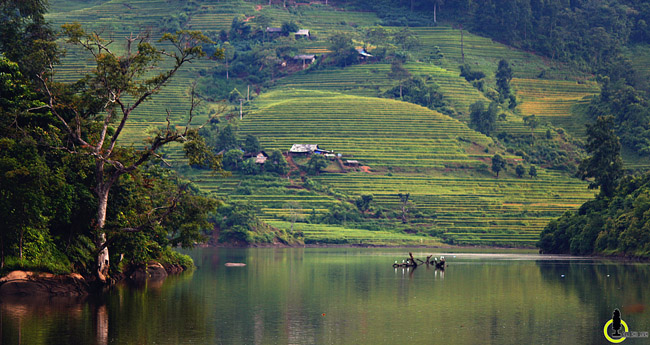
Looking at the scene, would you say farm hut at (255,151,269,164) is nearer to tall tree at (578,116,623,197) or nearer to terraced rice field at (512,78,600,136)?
tall tree at (578,116,623,197)

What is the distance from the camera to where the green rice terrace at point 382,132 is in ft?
374

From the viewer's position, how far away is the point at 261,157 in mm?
127875

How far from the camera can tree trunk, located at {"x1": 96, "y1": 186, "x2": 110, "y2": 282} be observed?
142 ft

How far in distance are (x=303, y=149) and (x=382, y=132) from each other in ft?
51.2

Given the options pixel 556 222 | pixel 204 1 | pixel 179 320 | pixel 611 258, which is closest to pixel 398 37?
pixel 204 1

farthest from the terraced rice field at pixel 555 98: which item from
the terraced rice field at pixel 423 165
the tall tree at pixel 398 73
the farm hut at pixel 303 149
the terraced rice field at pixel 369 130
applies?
the farm hut at pixel 303 149

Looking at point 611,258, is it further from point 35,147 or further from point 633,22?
point 633,22

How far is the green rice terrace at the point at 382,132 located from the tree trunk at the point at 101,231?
66.3 metres

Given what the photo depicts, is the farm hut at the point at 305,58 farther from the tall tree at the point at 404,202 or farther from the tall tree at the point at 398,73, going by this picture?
the tall tree at the point at 404,202

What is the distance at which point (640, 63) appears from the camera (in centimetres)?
18625

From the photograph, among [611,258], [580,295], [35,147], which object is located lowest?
[611,258]

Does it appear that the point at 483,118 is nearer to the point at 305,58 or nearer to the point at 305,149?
the point at 305,149

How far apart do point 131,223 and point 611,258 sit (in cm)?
5199

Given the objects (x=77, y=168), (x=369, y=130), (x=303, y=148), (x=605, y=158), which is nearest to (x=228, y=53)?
(x=369, y=130)
